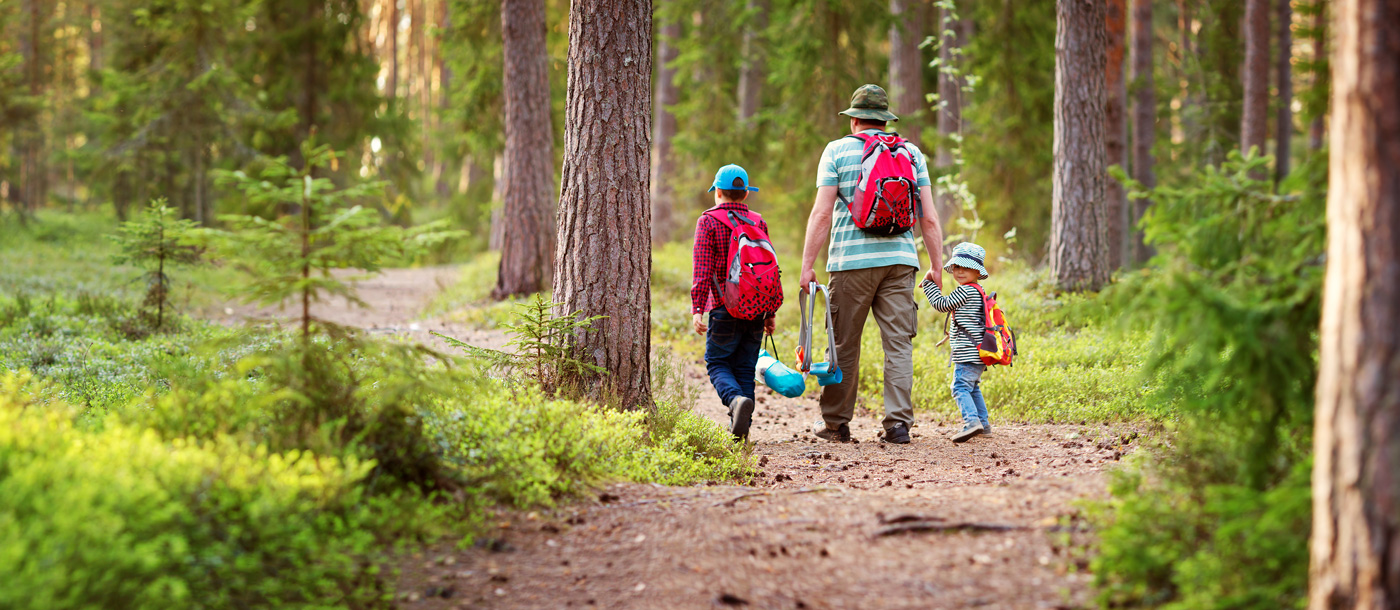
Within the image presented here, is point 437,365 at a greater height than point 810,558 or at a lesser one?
greater

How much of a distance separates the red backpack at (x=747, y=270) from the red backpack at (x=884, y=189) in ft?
2.46

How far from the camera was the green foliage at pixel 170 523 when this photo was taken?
99.4 inches

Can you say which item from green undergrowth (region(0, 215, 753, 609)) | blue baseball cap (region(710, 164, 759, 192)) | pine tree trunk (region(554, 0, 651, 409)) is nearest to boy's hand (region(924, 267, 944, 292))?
blue baseball cap (region(710, 164, 759, 192))

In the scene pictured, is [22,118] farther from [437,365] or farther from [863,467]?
[863,467]

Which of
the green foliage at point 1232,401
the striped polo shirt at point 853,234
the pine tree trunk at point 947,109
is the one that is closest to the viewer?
the green foliage at point 1232,401

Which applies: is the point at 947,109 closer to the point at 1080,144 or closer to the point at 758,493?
the point at 1080,144

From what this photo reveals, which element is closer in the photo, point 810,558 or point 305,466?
point 305,466

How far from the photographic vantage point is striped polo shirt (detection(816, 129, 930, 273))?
6043mm

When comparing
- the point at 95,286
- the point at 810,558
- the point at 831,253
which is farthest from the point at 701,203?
the point at 810,558

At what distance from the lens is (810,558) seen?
364cm

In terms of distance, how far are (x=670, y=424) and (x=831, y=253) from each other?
1789 mm

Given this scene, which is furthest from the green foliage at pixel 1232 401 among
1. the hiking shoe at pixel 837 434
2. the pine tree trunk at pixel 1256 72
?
the pine tree trunk at pixel 1256 72

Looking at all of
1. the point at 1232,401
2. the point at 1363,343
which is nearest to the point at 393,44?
the point at 1232,401

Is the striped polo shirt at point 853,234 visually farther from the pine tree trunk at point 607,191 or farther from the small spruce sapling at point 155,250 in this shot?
the small spruce sapling at point 155,250
